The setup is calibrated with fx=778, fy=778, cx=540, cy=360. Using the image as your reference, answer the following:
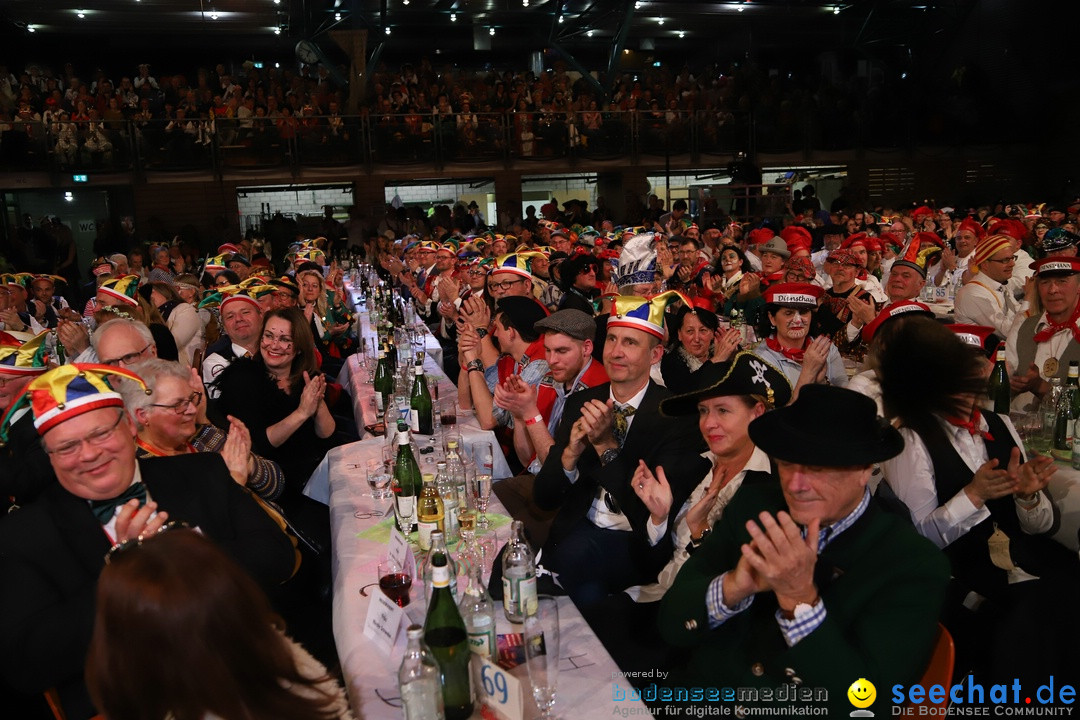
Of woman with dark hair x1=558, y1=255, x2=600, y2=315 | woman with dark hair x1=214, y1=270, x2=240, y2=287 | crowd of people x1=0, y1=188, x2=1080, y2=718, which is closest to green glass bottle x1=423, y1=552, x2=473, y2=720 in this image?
crowd of people x1=0, y1=188, x2=1080, y2=718

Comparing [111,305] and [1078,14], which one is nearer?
[111,305]

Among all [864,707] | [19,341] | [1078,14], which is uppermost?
[1078,14]

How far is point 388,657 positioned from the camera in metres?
2.25

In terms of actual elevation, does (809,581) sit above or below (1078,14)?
below

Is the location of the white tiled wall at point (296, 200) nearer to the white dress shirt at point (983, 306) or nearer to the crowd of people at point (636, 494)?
the crowd of people at point (636, 494)

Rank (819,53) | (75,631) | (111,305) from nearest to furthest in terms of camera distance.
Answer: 1. (75,631)
2. (111,305)
3. (819,53)

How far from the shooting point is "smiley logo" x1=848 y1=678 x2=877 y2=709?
73.9 inches

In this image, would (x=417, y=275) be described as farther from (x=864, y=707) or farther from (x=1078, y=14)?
(x=1078, y=14)

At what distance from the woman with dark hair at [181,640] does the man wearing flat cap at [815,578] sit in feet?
3.61

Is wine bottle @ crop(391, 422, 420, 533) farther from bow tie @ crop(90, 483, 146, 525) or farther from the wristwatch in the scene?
bow tie @ crop(90, 483, 146, 525)

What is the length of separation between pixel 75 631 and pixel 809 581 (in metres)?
1.99

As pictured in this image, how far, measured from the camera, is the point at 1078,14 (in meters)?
22.5

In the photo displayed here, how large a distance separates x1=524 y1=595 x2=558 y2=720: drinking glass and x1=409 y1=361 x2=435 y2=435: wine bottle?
2.48 m

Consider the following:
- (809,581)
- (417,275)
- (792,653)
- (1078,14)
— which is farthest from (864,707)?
(1078,14)
